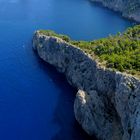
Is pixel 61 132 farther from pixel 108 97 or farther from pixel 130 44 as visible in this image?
pixel 130 44

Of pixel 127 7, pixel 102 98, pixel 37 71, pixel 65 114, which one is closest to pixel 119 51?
pixel 102 98

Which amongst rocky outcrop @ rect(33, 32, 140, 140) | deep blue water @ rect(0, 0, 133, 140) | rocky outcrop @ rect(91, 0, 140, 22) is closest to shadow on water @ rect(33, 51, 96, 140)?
deep blue water @ rect(0, 0, 133, 140)

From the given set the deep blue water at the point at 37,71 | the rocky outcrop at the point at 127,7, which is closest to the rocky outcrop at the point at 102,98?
the deep blue water at the point at 37,71

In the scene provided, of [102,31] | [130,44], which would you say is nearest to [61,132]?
[130,44]

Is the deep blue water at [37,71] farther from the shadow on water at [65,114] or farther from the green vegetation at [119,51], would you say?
the green vegetation at [119,51]

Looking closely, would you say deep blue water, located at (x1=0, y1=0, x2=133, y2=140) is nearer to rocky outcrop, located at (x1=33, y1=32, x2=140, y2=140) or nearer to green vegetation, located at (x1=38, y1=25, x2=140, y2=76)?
rocky outcrop, located at (x1=33, y1=32, x2=140, y2=140)
